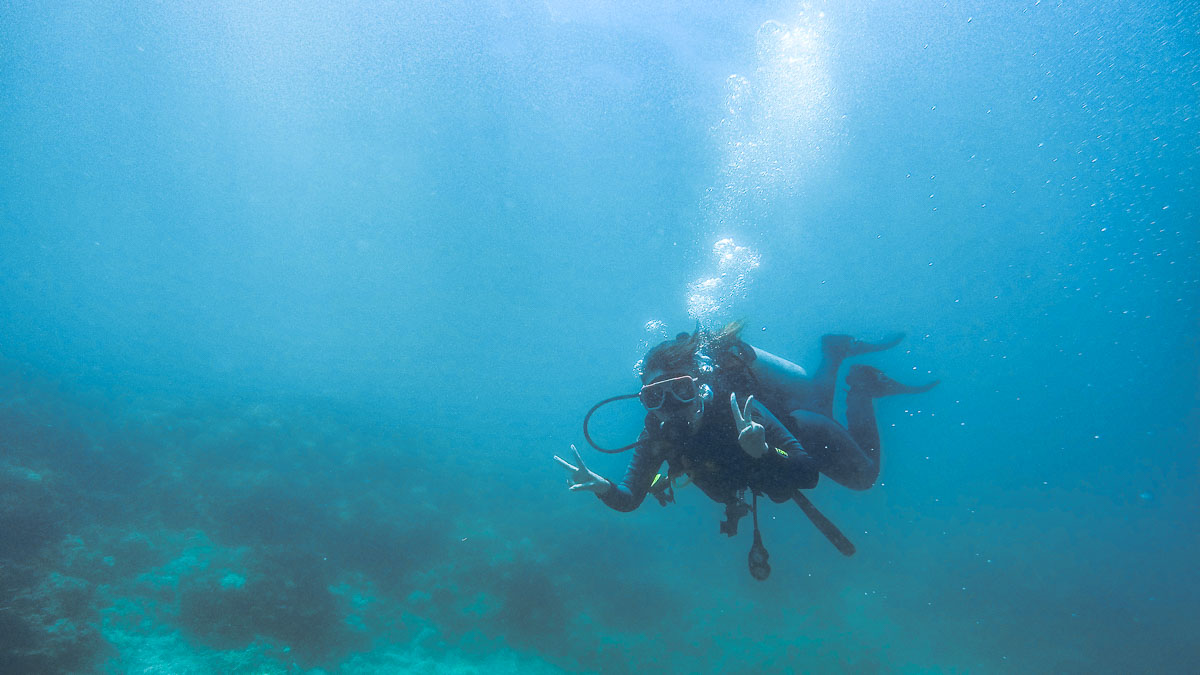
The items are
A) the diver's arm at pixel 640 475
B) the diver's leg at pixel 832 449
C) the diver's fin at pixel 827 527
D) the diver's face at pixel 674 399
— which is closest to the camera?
the diver's fin at pixel 827 527

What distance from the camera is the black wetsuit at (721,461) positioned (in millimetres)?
3615

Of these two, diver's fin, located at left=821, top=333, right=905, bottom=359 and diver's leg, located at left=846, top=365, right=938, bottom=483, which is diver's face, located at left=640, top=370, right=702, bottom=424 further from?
diver's fin, located at left=821, top=333, right=905, bottom=359

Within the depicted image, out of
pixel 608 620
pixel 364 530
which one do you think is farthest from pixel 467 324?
pixel 608 620

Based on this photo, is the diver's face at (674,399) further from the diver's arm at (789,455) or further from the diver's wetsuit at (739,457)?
the diver's arm at (789,455)

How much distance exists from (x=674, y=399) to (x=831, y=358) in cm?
454

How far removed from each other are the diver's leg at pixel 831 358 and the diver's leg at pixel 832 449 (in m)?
0.54

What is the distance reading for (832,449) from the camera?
17.4 ft

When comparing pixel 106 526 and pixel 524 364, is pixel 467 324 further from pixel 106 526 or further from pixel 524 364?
pixel 106 526

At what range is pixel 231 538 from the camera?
12.8 metres

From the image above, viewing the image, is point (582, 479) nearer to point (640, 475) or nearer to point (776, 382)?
point (640, 475)

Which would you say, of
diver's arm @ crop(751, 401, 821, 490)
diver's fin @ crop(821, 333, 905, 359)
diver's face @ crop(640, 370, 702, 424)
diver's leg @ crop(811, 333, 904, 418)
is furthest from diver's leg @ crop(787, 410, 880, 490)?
diver's fin @ crop(821, 333, 905, 359)

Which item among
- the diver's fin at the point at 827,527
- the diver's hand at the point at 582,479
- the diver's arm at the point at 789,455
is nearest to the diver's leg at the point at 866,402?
the diver's fin at the point at 827,527

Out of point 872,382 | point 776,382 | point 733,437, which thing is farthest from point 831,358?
point 733,437

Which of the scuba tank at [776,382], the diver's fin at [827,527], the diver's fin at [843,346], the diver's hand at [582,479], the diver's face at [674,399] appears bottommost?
the diver's fin at [827,527]
